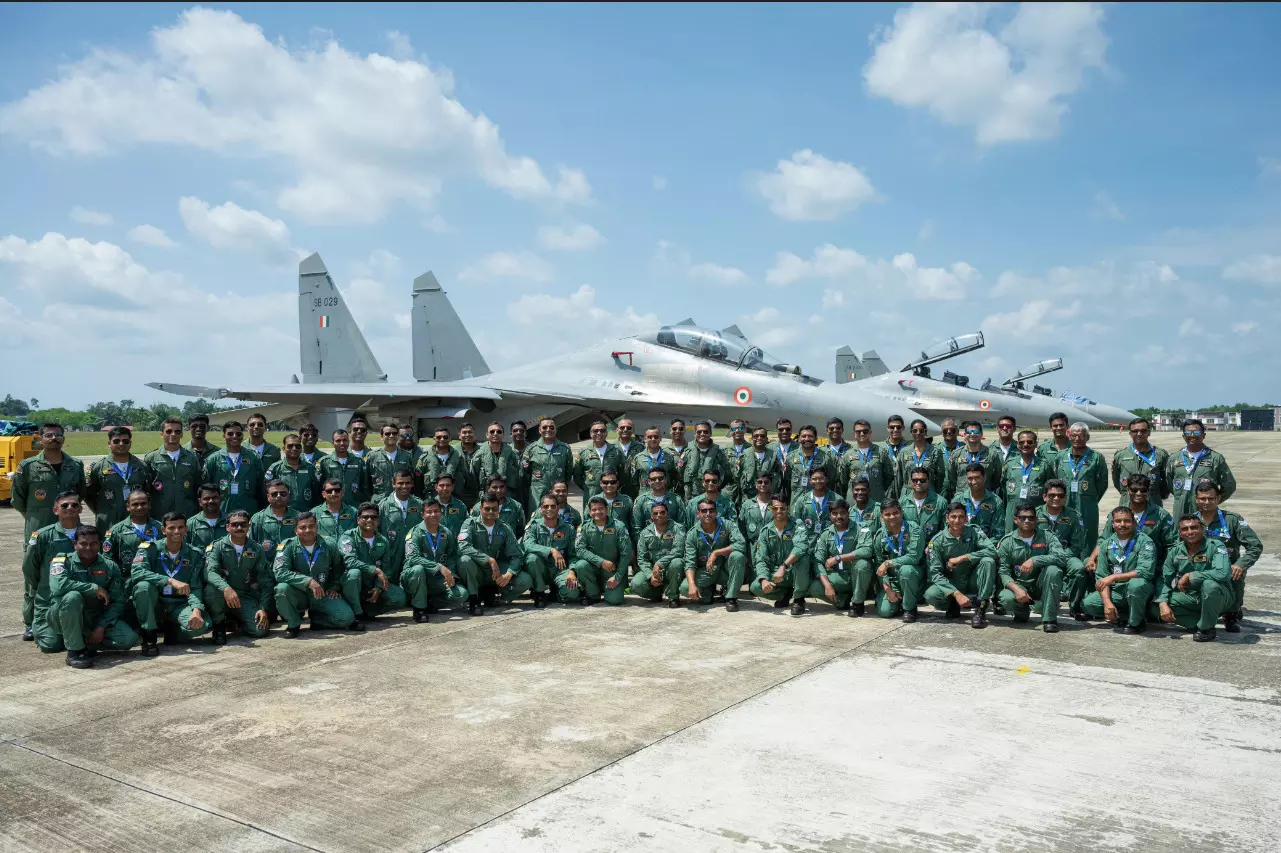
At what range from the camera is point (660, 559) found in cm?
775

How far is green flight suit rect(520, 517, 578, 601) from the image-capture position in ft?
25.6

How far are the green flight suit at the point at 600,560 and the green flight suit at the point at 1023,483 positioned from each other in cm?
325

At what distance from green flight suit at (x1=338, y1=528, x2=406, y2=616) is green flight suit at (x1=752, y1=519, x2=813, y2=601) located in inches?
113

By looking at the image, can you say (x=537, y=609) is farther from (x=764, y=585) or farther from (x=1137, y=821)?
(x=1137, y=821)

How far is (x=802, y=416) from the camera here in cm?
1359

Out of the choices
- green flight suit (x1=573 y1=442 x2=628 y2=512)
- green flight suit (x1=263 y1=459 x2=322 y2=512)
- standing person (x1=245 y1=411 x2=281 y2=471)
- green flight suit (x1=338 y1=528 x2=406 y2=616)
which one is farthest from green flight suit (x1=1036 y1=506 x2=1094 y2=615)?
standing person (x1=245 y1=411 x2=281 y2=471)

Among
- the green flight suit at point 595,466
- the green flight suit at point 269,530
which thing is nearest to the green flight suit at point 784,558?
the green flight suit at point 595,466

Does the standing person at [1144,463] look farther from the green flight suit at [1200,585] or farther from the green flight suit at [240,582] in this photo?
the green flight suit at [240,582]

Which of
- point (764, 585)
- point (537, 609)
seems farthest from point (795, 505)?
point (537, 609)

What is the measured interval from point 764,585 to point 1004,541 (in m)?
1.84

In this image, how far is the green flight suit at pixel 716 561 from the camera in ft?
24.8

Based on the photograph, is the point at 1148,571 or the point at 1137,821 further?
the point at 1148,571

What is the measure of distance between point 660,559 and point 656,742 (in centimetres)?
348

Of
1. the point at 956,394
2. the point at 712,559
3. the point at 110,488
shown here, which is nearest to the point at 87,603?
the point at 110,488
